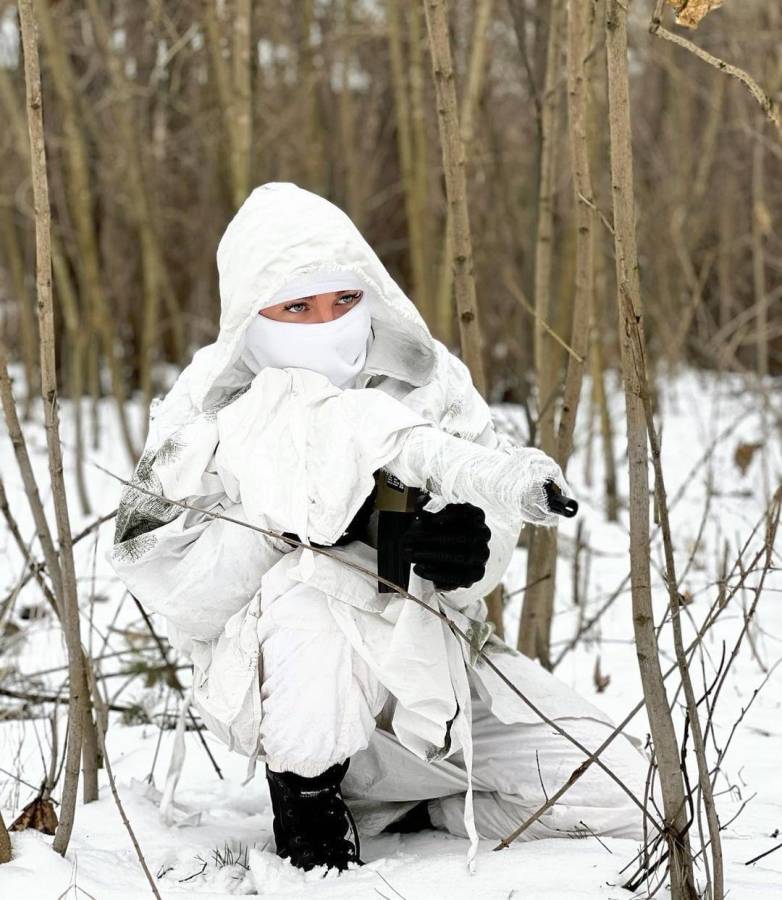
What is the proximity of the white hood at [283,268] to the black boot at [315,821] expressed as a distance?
58 centimetres

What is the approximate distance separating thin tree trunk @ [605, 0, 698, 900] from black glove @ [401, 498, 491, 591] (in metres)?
0.29

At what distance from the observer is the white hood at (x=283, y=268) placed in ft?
5.52

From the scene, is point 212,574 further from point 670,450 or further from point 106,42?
point 670,450

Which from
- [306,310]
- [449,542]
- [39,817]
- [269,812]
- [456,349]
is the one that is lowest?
[456,349]

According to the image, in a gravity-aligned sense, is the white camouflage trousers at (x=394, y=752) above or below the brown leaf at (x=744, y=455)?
above

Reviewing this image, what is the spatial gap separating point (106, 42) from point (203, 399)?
3404 mm

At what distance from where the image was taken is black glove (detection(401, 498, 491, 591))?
1.49 m

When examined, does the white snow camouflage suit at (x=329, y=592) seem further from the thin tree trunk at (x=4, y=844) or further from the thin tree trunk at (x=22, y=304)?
the thin tree trunk at (x=22, y=304)

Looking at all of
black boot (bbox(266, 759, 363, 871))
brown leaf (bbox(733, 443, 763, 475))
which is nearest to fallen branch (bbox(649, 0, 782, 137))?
black boot (bbox(266, 759, 363, 871))

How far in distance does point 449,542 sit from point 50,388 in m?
0.56

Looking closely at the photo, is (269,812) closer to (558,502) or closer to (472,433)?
(472,433)

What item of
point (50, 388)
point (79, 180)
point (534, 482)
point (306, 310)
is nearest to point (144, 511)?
point (50, 388)

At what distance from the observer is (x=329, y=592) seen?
164 cm

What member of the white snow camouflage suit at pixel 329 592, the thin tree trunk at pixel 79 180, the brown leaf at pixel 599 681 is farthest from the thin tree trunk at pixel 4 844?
the thin tree trunk at pixel 79 180
